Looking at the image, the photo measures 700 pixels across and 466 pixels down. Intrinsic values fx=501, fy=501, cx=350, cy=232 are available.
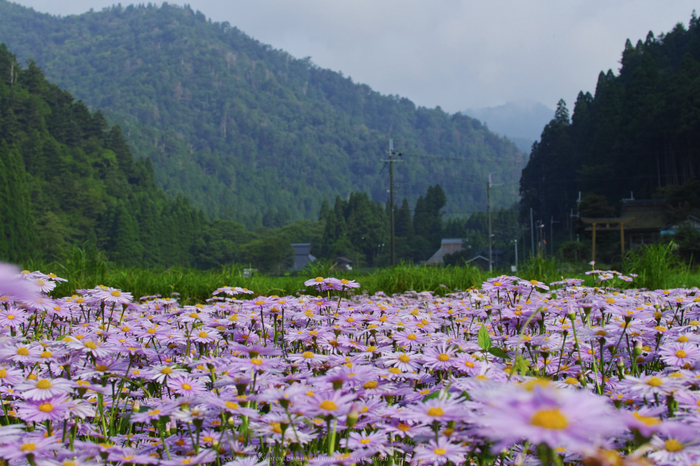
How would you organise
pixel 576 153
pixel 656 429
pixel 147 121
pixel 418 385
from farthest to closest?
pixel 147 121 → pixel 576 153 → pixel 418 385 → pixel 656 429

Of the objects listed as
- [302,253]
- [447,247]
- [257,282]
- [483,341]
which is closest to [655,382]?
[483,341]

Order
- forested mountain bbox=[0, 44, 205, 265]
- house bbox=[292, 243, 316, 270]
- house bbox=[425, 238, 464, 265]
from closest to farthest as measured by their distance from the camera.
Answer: forested mountain bbox=[0, 44, 205, 265]
house bbox=[425, 238, 464, 265]
house bbox=[292, 243, 316, 270]

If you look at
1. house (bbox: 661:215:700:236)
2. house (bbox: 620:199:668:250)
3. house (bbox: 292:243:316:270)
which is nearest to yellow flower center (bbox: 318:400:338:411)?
house (bbox: 661:215:700:236)

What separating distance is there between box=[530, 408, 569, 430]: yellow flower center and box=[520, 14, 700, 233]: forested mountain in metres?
36.5

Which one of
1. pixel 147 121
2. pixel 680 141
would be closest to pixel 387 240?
pixel 680 141

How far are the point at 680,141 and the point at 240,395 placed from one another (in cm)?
4020

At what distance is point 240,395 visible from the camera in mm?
1303

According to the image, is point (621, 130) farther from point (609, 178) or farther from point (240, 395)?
point (240, 395)

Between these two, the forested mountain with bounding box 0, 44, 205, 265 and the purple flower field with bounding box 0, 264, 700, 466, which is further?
the forested mountain with bounding box 0, 44, 205, 265

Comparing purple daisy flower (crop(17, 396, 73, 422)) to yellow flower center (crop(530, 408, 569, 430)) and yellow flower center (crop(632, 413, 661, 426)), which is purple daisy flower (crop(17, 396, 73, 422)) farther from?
yellow flower center (crop(632, 413, 661, 426))

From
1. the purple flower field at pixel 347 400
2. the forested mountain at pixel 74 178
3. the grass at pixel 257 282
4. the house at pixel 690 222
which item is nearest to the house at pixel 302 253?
the forested mountain at pixel 74 178

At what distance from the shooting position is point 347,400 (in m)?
1.09

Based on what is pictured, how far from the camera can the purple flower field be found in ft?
2.70

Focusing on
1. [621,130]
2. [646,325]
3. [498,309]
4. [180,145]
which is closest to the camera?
[646,325]
